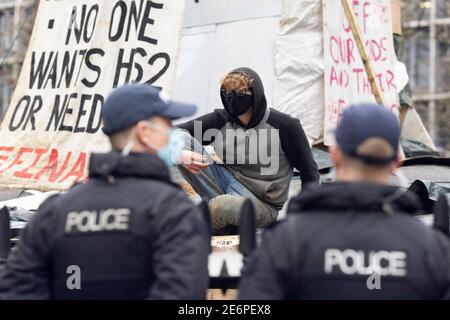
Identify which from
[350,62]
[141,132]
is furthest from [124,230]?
[350,62]

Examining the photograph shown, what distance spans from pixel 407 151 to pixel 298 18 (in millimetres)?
1908

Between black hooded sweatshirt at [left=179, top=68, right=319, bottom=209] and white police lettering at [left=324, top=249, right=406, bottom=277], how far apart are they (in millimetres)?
3620

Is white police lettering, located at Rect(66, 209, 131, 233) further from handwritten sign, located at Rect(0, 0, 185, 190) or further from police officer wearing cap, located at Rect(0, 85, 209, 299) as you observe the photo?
handwritten sign, located at Rect(0, 0, 185, 190)

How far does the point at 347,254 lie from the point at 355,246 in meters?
0.04

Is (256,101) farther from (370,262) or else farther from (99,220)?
(370,262)

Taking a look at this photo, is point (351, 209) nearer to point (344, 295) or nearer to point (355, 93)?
point (344, 295)

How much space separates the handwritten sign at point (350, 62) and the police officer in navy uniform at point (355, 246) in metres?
6.79

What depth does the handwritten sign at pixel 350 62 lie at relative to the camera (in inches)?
447

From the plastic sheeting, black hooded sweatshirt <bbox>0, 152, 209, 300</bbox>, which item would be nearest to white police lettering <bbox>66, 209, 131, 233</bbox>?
black hooded sweatshirt <bbox>0, 152, 209, 300</bbox>

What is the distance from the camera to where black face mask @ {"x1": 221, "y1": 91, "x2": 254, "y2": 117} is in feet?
24.9

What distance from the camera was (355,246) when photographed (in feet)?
13.2
